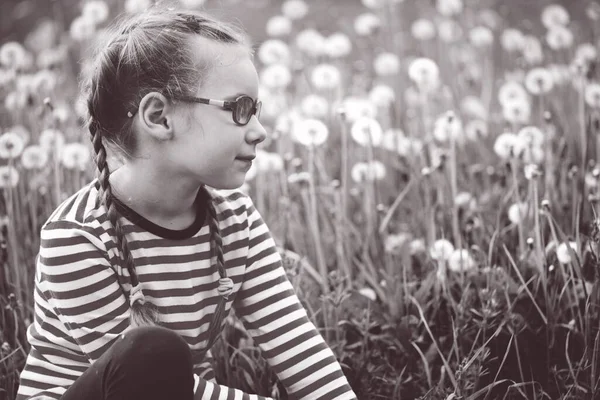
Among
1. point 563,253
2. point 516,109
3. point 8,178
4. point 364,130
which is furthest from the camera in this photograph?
point 516,109

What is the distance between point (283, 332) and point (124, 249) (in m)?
0.36

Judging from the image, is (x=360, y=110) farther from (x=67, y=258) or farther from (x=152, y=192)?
(x=67, y=258)

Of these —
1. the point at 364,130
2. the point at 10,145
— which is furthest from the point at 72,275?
the point at 364,130

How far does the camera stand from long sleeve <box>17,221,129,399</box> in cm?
135

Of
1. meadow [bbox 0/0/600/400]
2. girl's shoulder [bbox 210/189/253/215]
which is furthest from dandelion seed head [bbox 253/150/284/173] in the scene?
girl's shoulder [bbox 210/189/253/215]

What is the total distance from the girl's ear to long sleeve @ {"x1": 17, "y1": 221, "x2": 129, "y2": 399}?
0.20 m

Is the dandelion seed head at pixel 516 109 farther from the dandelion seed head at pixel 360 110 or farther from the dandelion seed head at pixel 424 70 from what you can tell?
the dandelion seed head at pixel 360 110

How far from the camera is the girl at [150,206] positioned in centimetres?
137

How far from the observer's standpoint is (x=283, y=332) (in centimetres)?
156

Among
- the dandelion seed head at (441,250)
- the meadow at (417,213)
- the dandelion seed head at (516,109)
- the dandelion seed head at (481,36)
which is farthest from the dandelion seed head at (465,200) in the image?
the dandelion seed head at (481,36)

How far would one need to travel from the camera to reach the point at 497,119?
301 centimetres

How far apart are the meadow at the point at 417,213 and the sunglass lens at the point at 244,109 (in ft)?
1.31

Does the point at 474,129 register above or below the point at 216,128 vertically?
below

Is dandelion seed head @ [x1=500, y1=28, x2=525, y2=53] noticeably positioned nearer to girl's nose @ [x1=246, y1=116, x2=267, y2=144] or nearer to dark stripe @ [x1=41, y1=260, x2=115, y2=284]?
girl's nose @ [x1=246, y1=116, x2=267, y2=144]
